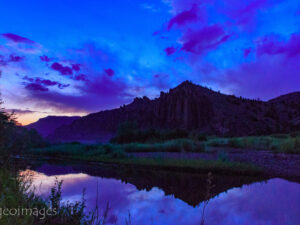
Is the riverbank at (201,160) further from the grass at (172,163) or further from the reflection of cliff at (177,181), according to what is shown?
the reflection of cliff at (177,181)

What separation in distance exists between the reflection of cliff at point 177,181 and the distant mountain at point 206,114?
1490 inches

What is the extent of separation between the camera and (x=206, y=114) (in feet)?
202

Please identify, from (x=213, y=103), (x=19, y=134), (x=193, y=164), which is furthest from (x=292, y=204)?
(x=213, y=103)

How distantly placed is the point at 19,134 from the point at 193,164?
1225 cm

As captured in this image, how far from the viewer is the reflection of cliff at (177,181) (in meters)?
11.4

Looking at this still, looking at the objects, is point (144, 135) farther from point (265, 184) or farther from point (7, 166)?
point (7, 166)

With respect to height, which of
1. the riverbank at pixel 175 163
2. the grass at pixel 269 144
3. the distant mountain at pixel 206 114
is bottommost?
the riverbank at pixel 175 163

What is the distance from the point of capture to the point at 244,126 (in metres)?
56.1

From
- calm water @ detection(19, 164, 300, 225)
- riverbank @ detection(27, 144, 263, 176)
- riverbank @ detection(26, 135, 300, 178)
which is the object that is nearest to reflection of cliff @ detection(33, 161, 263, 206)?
calm water @ detection(19, 164, 300, 225)

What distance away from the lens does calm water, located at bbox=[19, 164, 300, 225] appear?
8.37 m

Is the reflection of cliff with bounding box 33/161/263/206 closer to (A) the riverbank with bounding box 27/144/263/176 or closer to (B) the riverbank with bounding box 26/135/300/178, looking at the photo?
(A) the riverbank with bounding box 27/144/263/176

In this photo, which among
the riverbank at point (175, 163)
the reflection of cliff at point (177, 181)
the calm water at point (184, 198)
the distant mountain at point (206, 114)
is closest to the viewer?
the calm water at point (184, 198)

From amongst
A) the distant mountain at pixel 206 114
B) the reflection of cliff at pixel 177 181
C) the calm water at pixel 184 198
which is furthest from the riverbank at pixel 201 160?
the distant mountain at pixel 206 114

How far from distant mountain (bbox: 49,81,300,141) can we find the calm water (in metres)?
39.3
